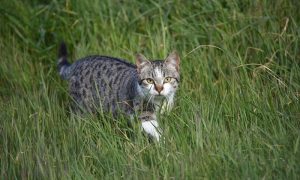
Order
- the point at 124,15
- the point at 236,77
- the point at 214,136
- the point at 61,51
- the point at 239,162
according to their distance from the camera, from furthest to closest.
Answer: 1. the point at 124,15
2. the point at 61,51
3. the point at 236,77
4. the point at 214,136
5. the point at 239,162

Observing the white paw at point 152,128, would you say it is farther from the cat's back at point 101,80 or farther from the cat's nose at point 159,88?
the cat's back at point 101,80

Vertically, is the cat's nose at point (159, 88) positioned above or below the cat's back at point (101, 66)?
below

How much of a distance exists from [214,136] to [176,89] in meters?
1.10

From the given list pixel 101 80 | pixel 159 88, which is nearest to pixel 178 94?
pixel 159 88

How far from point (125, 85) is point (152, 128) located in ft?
2.30

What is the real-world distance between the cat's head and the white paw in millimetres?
215

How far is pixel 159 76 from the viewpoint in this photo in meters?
5.56

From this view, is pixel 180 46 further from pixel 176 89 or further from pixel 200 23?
pixel 176 89

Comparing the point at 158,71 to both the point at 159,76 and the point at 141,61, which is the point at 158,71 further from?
the point at 141,61

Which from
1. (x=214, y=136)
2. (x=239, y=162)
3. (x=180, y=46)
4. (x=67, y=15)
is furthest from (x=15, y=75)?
(x=239, y=162)

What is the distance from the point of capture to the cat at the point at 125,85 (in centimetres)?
551

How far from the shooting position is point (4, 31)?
7.50 metres

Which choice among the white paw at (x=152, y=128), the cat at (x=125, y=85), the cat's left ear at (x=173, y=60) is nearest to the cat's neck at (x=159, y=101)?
the cat at (x=125, y=85)

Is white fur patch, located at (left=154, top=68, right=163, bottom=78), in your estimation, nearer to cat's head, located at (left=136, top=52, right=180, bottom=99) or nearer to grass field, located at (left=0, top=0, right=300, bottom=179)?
cat's head, located at (left=136, top=52, right=180, bottom=99)
